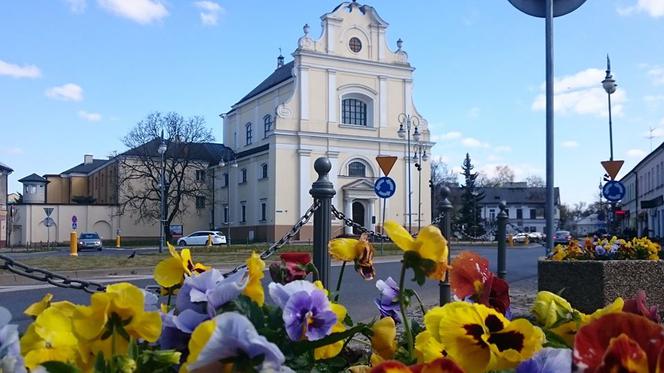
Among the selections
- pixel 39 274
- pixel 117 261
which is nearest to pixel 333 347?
pixel 39 274

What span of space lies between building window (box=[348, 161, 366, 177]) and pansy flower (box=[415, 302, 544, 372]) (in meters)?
48.8

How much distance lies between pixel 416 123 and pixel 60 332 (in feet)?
170

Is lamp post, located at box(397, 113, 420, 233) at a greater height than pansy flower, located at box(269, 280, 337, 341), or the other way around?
lamp post, located at box(397, 113, 420, 233)

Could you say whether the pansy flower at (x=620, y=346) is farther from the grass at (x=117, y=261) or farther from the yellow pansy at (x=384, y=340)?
the grass at (x=117, y=261)

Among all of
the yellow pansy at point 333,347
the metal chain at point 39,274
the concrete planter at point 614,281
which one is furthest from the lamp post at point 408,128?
the yellow pansy at point 333,347

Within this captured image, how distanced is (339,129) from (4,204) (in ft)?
98.3

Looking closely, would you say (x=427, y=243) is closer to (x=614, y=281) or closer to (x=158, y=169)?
(x=614, y=281)

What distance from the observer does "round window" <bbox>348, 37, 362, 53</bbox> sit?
5072cm

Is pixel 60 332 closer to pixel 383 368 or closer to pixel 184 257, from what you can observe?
pixel 184 257

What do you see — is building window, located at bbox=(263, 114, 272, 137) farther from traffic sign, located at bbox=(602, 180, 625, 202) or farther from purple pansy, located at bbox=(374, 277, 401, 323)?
purple pansy, located at bbox=(374, 277, 401, 323)

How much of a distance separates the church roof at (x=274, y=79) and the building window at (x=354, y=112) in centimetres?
499

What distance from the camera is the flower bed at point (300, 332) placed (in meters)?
0.76

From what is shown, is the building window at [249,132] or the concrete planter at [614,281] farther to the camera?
the building window at [249,132]

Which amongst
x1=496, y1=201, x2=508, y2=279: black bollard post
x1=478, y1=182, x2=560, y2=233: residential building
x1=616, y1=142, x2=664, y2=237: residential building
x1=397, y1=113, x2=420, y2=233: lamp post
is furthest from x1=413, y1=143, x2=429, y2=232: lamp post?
x1=478, y1=182, x2=560, y2=233: residential building
